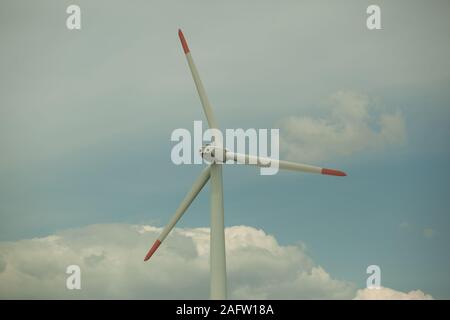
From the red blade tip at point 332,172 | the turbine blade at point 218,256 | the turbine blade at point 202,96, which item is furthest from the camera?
the turbine blade at point 202,96

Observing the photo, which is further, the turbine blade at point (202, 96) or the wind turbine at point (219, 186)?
the turbine blade at point (202, 96)

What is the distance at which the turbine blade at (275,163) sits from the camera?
2558cm

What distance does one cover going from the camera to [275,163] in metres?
25.6

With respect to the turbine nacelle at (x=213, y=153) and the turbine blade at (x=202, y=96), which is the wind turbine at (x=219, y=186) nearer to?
the turbine nacelle at (x=213, y=153)

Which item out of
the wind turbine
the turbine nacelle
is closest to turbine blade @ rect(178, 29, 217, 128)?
the wind turbine

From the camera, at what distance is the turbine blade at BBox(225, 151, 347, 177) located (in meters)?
25.6

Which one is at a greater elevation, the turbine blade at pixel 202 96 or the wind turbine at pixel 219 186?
the turbine blade at pixel 202 96

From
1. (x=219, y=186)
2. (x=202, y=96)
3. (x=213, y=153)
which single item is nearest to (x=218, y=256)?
(x=219, y=186)

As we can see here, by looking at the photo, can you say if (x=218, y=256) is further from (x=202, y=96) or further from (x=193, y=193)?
(x=202, y=96)

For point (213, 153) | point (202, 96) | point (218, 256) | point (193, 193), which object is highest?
point (202, 96)

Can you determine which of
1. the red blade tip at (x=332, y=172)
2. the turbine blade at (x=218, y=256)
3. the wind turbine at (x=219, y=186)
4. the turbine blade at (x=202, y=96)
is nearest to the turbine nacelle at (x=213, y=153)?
the wind turbine at (x=219, y=186)
